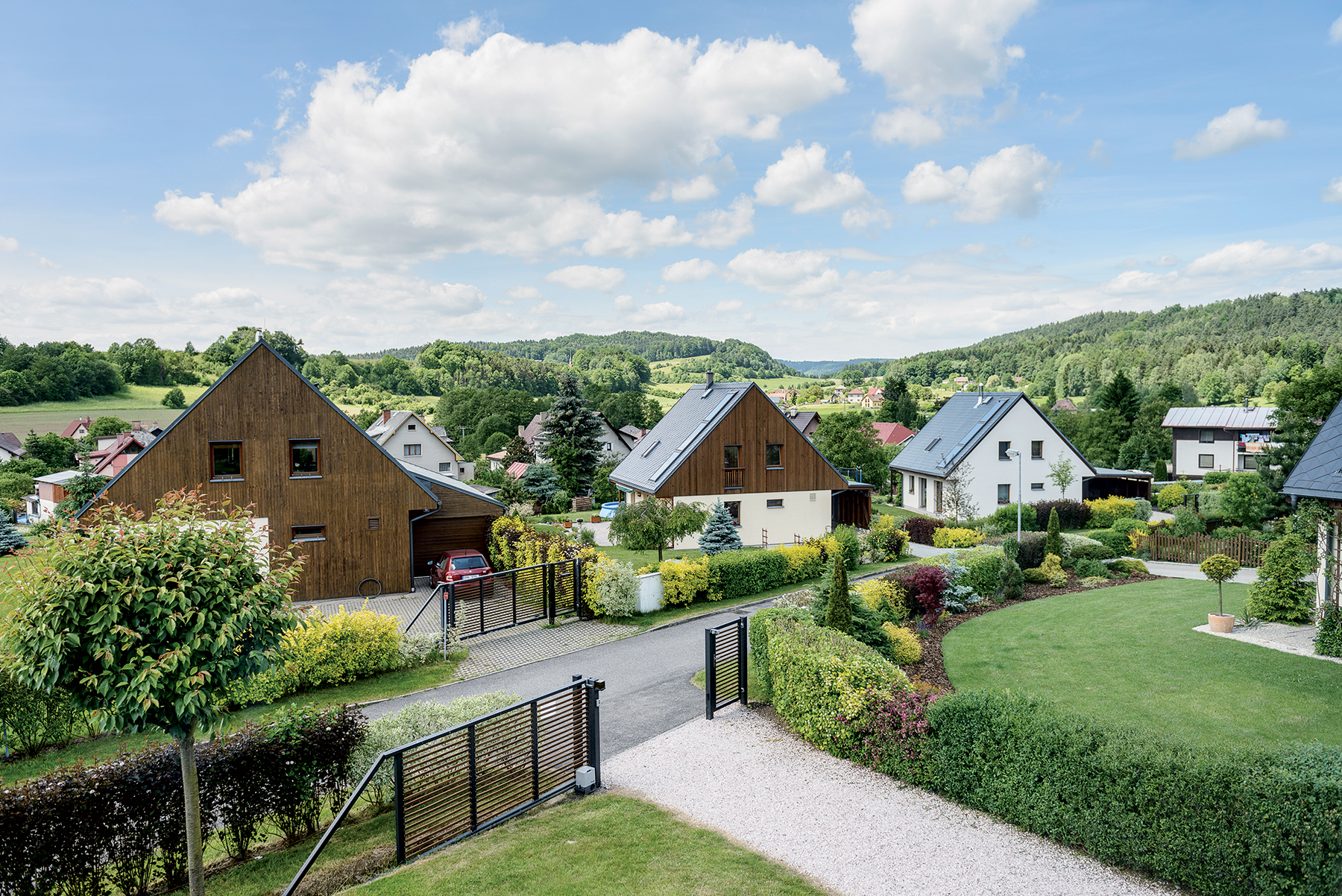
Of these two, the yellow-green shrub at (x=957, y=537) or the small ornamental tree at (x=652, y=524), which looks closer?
the small ornamental tree at (x=652, y=524)

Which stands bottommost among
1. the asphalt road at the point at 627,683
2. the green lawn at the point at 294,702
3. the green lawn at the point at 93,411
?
the green lawn at the point at 294,702

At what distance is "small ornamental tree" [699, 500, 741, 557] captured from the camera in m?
23.9

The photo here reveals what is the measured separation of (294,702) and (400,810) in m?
7.48

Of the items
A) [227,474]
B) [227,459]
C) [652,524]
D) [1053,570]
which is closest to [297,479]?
[227,474]

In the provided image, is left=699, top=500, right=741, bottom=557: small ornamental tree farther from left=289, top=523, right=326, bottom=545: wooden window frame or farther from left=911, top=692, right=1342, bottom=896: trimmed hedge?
left=911, top=692, right=1342, bottom=896: trimmed hedge

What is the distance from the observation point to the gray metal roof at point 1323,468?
13.6 meters

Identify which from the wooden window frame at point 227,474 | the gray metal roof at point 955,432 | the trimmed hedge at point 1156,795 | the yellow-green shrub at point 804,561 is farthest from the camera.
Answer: the gray metal roof at point 955,432

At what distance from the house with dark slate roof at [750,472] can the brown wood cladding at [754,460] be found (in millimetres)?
31

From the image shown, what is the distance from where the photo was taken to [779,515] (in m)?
30.9

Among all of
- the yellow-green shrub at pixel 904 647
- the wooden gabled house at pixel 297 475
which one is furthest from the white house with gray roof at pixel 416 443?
the yellow-green shrub at pixel 904 647

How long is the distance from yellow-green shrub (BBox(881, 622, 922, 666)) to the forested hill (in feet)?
295

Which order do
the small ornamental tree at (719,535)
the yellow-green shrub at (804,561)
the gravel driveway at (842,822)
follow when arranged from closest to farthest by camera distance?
the gravel driveway at (842,822) → the yellow-green shrub at (804,561) → the small ornamental tree at (719,535)

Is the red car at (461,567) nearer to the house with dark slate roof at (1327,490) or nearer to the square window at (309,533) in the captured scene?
the square window at (309,533)

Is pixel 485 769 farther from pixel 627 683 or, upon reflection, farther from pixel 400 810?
pixel 627 683
